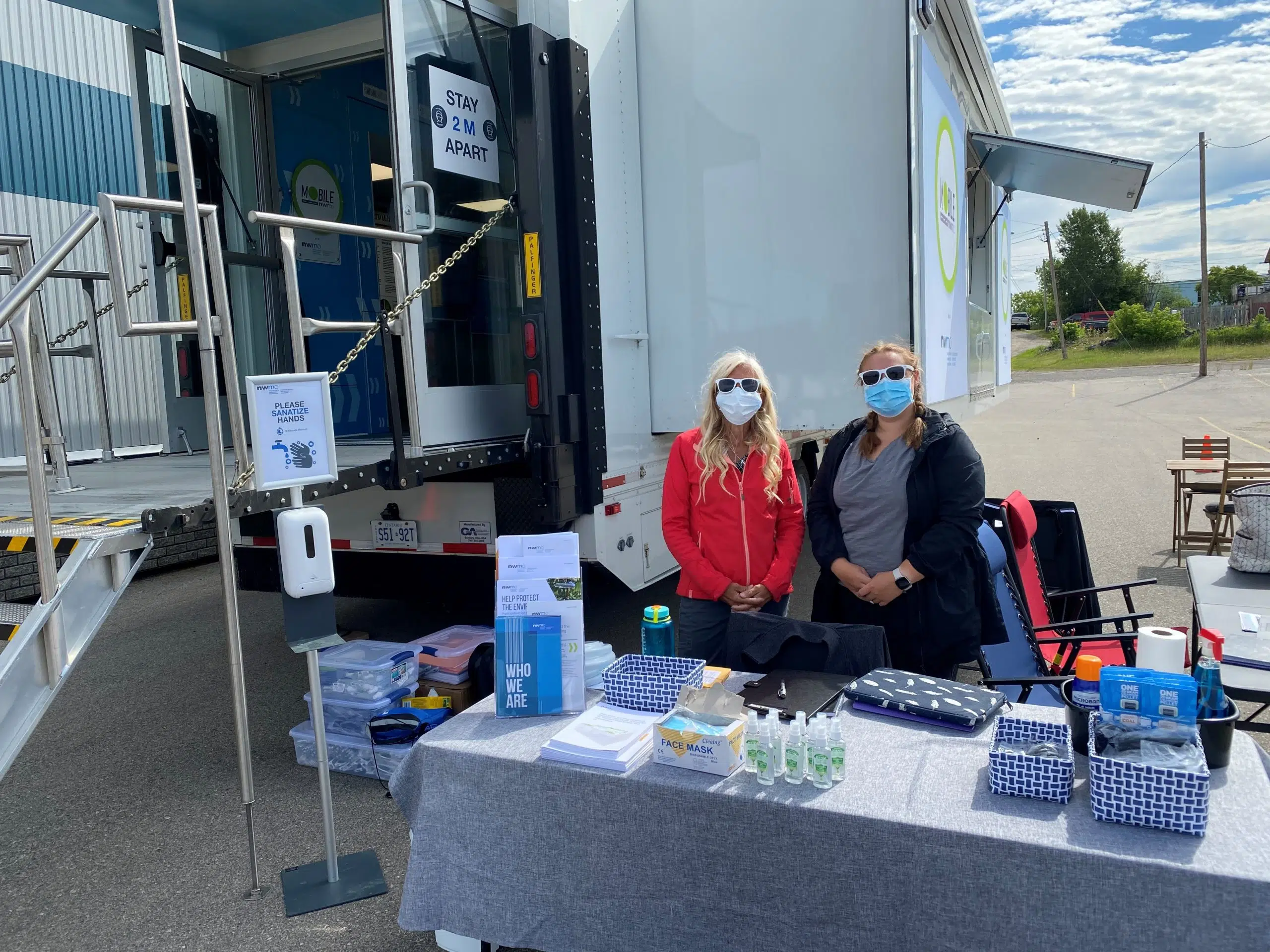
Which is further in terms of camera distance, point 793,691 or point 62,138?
point 62,138

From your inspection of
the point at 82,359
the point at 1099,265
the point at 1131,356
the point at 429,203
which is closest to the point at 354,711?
the point at 429,203

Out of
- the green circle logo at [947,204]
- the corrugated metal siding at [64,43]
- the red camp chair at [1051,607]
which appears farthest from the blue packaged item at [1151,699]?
the corrugated metal siding at [64,43]

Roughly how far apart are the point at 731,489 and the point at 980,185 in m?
4.13

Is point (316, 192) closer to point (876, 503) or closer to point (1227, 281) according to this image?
point (876, 503)

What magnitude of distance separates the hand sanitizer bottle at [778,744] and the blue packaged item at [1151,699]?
58 centimetres

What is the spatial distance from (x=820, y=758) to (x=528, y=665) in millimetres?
754

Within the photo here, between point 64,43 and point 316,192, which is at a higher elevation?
point 64,43

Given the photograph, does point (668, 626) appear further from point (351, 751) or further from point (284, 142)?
point (284, 142)

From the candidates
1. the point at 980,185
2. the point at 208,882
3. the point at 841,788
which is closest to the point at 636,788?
the point at 841,788

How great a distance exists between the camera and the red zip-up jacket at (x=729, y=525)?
3047 millimetres

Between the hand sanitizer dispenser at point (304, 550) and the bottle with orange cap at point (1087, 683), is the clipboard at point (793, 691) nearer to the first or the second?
the bottle with orange cap at point (1087, 683)

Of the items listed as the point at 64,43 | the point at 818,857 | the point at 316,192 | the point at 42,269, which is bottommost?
the point at 818,857

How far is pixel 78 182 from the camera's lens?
6.41 metres

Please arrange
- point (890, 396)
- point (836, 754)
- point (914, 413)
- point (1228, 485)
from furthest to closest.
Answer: point (1228, 485) → point (914, 413) → point (890, 396) → point (836, 754)
